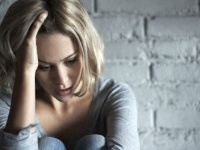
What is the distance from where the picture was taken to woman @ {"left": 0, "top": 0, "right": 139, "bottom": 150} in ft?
2.84

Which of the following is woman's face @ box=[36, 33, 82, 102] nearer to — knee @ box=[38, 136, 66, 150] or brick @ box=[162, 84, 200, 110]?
knee @ box=[38, 136, 66, 150]

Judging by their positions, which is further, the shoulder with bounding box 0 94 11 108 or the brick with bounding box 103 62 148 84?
the brick with bounding box 103 62 148 84

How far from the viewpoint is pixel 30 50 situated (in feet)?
2.81

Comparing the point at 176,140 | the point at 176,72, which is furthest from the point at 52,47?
the point at 176,140

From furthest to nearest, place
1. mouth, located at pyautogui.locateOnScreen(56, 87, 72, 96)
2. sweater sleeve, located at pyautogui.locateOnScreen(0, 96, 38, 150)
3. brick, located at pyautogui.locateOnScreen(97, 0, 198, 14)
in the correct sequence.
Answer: brick, located at pyautogui.locateOnScreen(97, 0, 198, 14) → mouth, located at pyautogui.locateOnScreen(56, 87, 72, 96) → sweater sleeve, located at pyautogui.locateOnScreen(0, 96, 38, 150)

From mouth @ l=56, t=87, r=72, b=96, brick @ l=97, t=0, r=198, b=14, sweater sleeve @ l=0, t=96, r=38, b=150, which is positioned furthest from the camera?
brick @ l=97, t=0, r=198, b=14

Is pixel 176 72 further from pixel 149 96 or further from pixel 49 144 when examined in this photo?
pixel 49 144

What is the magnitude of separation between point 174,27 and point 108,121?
34 cm

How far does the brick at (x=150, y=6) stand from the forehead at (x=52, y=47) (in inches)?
10.7

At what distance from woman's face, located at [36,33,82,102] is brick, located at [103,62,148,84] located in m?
0.22

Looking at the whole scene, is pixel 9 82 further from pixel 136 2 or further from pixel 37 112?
pixel 136 2

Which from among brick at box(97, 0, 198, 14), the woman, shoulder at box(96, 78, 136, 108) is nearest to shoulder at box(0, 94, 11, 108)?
the woman

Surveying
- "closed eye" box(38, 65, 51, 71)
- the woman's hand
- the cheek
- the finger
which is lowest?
the cheek

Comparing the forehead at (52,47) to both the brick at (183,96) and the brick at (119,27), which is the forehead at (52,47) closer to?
the brick at (119,27)
